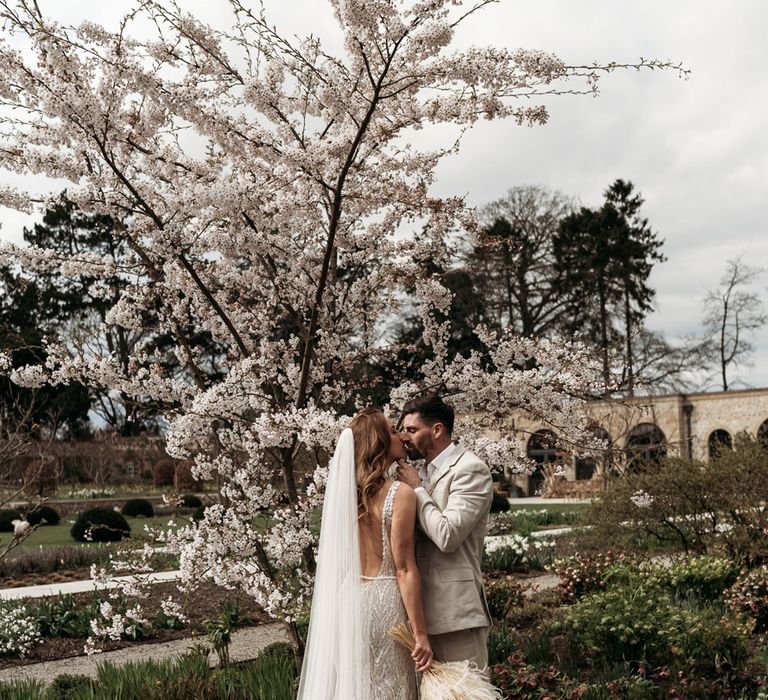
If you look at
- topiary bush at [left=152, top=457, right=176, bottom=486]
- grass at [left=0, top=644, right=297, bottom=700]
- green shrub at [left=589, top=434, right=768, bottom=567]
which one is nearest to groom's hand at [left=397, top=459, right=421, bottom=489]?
grass at [left=0, top=644, right=297, bottom=700]

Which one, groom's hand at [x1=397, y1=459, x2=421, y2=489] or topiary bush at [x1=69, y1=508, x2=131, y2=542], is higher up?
groom's hand at [x1=397, y1=459, x2=421, y2=489]

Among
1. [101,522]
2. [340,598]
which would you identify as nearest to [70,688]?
[340,598]

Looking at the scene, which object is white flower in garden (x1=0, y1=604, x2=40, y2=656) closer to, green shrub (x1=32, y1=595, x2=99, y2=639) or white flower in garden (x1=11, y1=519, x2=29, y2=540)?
green shrub (x1=32, y1=595, x2=99, y2=639)

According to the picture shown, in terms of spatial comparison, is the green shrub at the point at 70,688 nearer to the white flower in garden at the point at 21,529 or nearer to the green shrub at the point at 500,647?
the white flower in garden at the point at 21,529

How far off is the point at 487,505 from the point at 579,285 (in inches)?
1358

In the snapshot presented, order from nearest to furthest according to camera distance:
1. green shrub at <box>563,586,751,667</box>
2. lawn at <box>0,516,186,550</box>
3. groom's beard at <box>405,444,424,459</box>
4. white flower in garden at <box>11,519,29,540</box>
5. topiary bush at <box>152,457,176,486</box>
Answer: groom's beard at <box>405,444,424,459</box>
green shrub at <box>563,586,751,667</box>
white flower in garden at <box>11,519,29,540</box>
lawn at <box>0,516,186,550</box>
topiary bush at <box>152,457,176,486</box>

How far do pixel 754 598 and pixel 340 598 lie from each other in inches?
187

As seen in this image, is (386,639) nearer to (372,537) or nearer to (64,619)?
(372,537)

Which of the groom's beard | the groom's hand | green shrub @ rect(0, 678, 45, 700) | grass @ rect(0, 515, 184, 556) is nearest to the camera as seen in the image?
the groom's hand

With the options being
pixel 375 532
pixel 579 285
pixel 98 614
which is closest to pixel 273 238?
pixel 375 532

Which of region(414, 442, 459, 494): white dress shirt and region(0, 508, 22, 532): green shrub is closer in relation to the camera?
region(414, 442, 459, 494): white dress shirt

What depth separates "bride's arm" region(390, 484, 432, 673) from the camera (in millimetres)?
3297

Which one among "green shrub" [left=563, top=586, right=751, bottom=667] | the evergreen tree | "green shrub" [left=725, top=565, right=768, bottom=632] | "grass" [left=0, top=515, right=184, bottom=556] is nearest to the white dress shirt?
"green shrub" [left=563, top=586, right=751, bottom=667]

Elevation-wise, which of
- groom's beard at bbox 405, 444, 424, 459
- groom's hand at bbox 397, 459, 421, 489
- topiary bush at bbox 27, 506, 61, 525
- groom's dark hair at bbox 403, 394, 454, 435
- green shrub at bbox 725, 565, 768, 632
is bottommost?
green shrub at bbox 725, 565, 768, 632
